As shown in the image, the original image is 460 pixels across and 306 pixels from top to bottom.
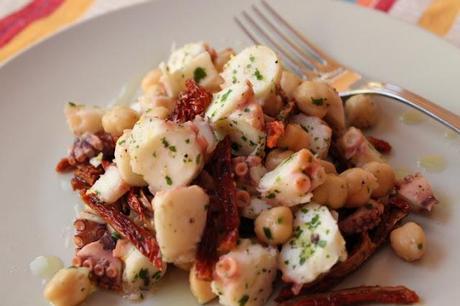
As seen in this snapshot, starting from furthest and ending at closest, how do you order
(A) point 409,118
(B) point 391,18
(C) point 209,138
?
(B) point 391,18, (A) point 409,118, (C) point 209,138

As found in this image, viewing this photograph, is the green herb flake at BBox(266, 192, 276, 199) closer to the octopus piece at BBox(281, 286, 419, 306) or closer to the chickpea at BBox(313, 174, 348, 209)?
the chickpea at BBox(313, 174, 348, 209)

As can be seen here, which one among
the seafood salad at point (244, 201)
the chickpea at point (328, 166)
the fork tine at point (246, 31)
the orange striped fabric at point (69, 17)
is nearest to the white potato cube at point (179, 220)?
the seafood salad at point (244, 201)

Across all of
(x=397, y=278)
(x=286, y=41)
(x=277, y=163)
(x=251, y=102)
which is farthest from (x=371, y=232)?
(x=286, y=41)

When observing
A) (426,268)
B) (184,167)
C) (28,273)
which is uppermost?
(184,167)

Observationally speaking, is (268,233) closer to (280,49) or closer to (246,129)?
(246,129)

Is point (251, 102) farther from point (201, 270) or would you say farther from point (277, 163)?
point (201, 270)

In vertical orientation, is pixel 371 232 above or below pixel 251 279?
below

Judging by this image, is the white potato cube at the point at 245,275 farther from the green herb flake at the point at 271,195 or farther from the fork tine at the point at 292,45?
the fork tine at the point at 292,45
